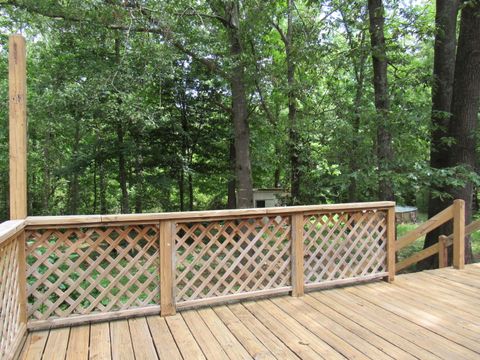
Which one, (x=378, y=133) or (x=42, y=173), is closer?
(x=378, y=133)

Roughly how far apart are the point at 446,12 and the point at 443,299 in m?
4.53

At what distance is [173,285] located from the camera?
2.88 metres

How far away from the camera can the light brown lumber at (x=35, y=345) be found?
2.19 meters

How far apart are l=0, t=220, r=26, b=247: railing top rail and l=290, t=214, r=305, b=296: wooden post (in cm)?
214

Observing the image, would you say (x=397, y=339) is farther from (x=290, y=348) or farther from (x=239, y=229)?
(x=239, y=229)

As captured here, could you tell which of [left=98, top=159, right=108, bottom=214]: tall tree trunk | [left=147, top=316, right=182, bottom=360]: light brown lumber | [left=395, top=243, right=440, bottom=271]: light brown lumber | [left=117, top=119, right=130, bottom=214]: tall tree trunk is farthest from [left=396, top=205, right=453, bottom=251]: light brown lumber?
[left=98, top=159, right=108, bottom=214]: tall tree trunk

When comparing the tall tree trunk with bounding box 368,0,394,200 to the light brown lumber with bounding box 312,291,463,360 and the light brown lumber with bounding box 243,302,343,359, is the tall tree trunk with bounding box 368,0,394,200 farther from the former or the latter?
the light brown lumber with bounding box 243,302,343,359

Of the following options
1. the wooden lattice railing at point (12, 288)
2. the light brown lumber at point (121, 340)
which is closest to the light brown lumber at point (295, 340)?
the light brown lumber at point (121, 340)

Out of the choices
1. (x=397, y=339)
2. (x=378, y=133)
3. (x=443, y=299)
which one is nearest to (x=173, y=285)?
(x=397, y=339)

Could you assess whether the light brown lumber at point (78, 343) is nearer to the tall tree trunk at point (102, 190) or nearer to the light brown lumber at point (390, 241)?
the light brown lumber at point (390, 241)

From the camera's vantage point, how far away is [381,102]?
5.25 m

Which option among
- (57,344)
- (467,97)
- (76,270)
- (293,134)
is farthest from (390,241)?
(293,134)

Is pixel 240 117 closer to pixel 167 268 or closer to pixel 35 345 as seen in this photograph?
pixel 167 268

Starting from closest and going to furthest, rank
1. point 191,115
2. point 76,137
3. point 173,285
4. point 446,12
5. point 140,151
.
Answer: point 173,285
point 446,12
point 140,151
point 191,115
point 76,137
